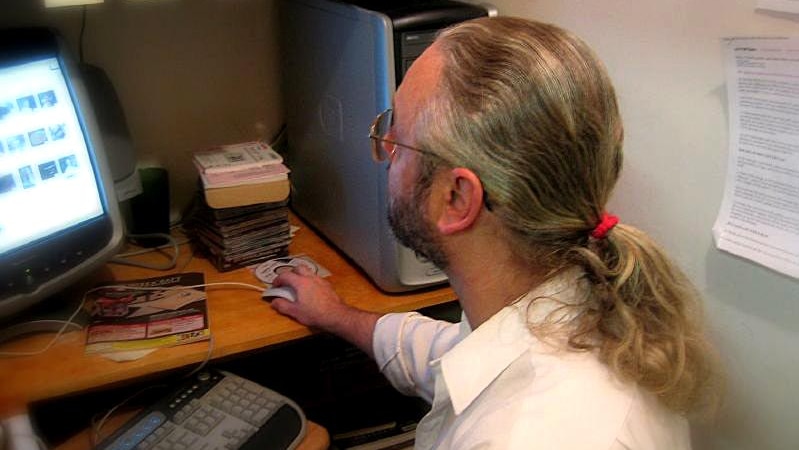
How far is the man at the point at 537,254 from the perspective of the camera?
82 cm

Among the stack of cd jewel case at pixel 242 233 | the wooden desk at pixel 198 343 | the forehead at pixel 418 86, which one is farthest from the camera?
the stack of cd jewel case at pixel 242 233

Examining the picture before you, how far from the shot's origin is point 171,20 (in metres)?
1.50

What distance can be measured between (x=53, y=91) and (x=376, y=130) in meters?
0.53

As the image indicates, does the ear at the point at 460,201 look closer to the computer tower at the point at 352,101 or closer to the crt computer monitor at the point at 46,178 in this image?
the computer tower at the point at 352,101

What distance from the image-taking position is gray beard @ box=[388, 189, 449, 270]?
96 centimetres

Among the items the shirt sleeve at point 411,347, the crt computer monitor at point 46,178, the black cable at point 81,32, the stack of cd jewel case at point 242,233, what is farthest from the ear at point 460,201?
the black cable at point 81,32

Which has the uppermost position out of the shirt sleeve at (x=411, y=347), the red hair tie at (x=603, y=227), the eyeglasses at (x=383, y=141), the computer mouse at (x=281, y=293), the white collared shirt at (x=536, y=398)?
the eyeglasses at (x=383, y=141)

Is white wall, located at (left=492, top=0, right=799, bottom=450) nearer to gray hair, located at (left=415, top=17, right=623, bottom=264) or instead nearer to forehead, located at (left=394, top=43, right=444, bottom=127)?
gray hair, located at (left=415, top=17, right=623, bottom=264)

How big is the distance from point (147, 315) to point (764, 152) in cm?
95

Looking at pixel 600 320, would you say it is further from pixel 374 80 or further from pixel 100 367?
pixel 100 367

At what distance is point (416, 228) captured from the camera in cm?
98

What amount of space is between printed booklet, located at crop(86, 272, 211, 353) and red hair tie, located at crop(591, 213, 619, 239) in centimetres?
62

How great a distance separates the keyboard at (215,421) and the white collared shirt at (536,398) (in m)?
0.26

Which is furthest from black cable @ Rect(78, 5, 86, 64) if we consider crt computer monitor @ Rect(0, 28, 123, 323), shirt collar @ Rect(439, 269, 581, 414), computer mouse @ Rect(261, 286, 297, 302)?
shirt collar @ Rect(439, 269, 581, 414)
